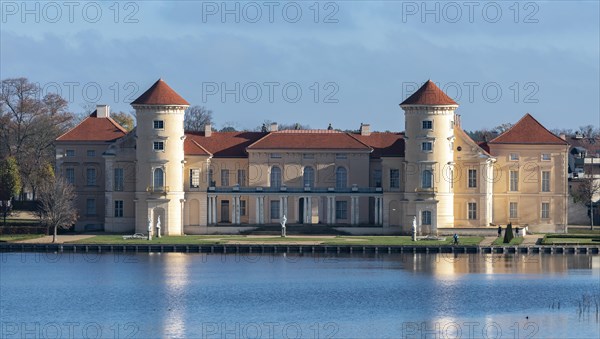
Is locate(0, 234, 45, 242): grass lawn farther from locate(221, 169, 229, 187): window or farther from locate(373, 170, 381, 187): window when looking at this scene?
locate(373, 170, 381, 187): window

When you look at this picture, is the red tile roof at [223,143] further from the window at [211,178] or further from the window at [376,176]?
the window at [376,176]

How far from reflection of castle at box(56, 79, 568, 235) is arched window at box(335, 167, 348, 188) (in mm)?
67

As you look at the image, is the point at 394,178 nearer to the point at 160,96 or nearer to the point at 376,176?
the point at 376,176

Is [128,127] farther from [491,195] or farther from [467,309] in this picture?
[467,309]

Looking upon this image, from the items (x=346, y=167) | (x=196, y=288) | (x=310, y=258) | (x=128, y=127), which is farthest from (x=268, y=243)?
(x=128, y=127)

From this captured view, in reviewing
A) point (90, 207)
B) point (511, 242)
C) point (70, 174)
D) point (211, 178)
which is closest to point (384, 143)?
point (211, 178)

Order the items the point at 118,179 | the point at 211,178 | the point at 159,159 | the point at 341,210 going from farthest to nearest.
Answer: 1. the point at 211,178
2. the point at 341,210
3. the point at 118,179
4. the point at 159,159

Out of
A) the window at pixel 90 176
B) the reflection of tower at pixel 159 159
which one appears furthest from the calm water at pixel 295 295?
the window at pixel 90 176

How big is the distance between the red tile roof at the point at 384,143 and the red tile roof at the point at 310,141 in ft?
3.70

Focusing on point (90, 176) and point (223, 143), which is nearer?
point (90, 176)

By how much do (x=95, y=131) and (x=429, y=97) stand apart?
904 inches

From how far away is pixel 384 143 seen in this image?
394 feet

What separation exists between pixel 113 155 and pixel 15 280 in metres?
26.2

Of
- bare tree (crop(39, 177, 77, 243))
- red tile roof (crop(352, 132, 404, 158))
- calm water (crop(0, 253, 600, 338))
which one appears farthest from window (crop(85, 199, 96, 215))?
red tile roof (crop(352, 132, 404, 158))
